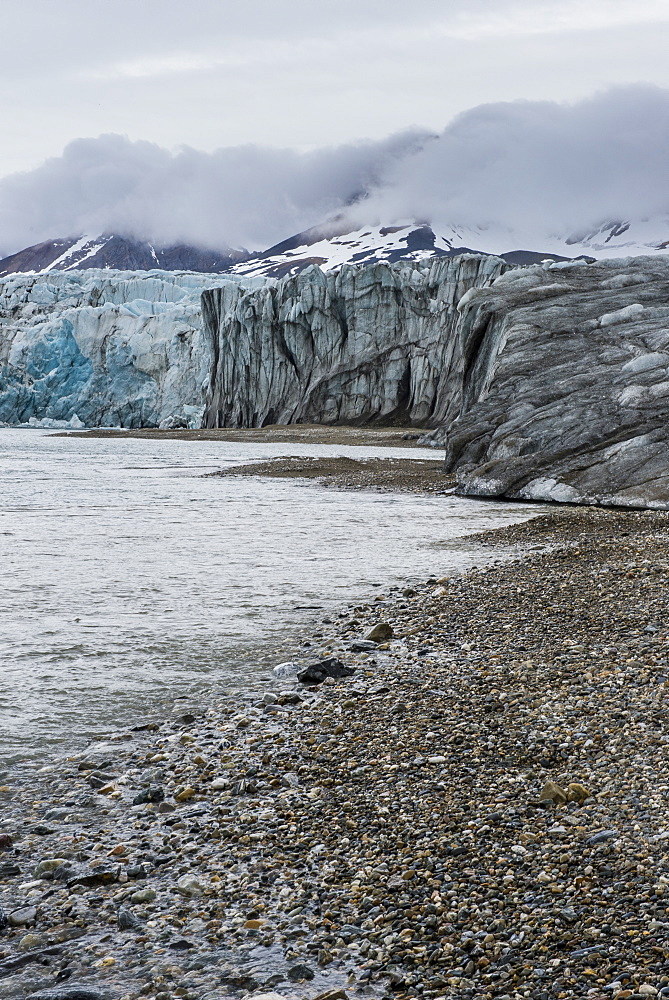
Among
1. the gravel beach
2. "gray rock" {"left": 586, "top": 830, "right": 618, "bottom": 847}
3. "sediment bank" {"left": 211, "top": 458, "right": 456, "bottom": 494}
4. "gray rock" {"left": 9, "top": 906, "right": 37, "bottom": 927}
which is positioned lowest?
"gray rock" {"left": 9, "top": 906, "right": 37, "bottom": 927}

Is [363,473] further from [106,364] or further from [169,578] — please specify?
[106,364]

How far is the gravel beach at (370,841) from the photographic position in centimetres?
336

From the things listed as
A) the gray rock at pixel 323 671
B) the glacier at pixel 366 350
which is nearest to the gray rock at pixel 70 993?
the gray rock at pixel 323 671

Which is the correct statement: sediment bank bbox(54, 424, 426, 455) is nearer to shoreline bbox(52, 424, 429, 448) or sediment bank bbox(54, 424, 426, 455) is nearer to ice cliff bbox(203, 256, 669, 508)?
shoreline bbox(52, 424, 429, 448)

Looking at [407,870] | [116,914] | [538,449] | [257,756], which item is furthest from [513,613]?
[538,449]

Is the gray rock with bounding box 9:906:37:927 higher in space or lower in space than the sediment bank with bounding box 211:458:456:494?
lower

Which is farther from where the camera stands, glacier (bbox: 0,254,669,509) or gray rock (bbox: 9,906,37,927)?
glacier (bbox: 0,254,669,509)

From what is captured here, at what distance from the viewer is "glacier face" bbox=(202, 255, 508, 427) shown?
70.3m

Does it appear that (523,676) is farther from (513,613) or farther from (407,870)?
(407,870)

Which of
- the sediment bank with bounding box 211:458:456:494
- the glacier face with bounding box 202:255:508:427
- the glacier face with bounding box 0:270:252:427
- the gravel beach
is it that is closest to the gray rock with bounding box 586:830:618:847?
the gravel beach

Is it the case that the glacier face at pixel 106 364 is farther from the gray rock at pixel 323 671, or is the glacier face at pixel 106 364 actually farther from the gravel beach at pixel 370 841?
the gravel beach at pixel 370 841

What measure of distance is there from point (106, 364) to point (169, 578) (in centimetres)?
7535

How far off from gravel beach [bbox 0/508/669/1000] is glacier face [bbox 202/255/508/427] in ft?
205

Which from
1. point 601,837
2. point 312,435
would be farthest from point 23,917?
point 312,435
